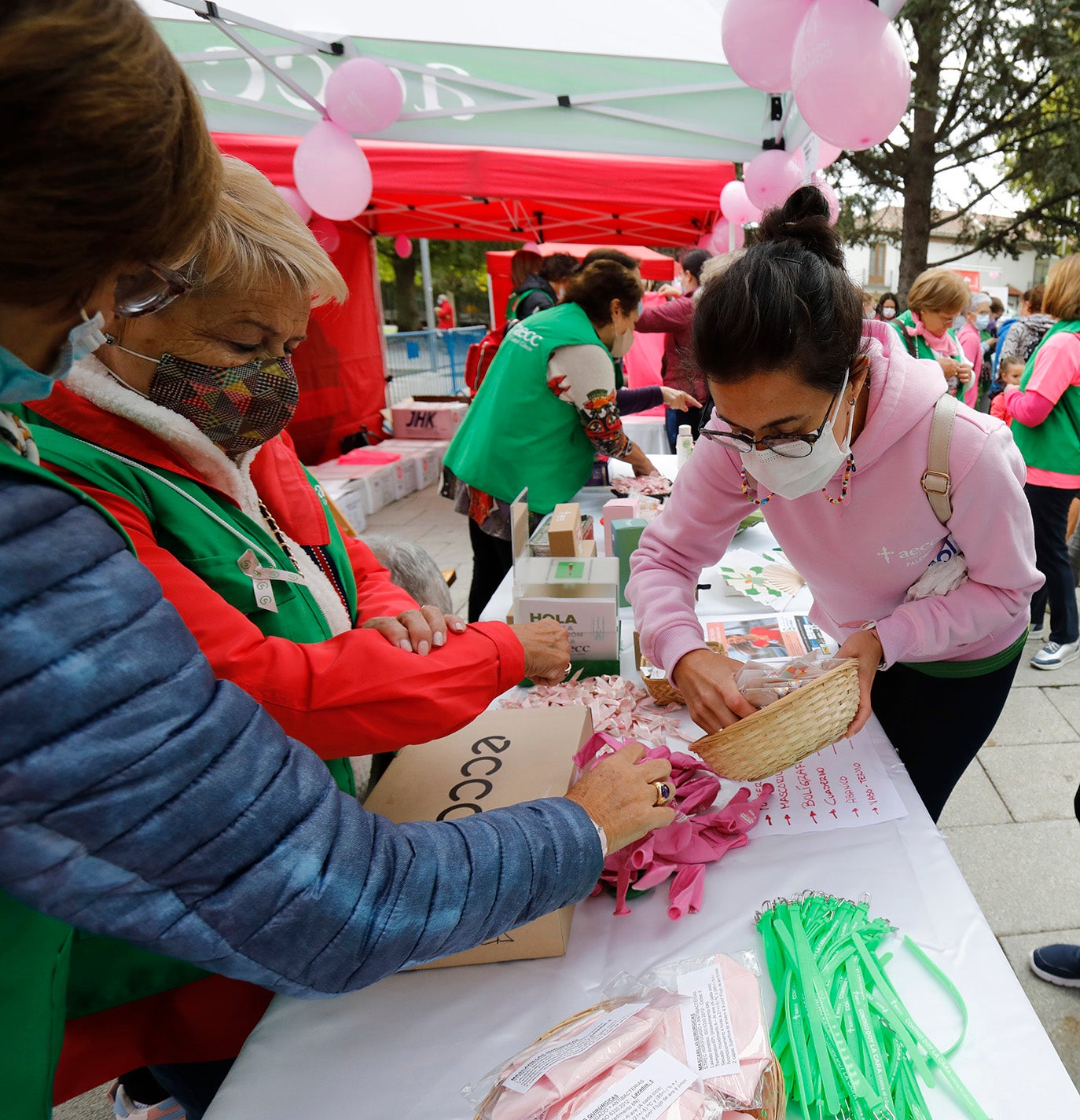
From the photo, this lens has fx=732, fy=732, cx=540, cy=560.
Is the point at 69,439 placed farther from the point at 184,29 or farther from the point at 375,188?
the point at 375,188

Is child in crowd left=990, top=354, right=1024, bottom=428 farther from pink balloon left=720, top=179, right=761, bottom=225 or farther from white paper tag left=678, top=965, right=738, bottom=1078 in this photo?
white paper tag left=678, top=965, right=738, bottom=1078

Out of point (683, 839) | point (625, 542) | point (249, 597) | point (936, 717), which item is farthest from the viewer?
point (625, 542)

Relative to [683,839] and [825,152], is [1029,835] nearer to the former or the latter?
[683,839]

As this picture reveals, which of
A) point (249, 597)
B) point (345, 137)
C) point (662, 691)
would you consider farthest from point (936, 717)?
point (345, 137)

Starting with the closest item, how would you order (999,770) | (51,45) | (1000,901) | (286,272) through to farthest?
(51,45) < (286,272) < (1000,901) < (999,770)

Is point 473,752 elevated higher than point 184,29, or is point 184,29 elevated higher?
point 184,29

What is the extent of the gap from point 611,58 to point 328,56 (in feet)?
5.78

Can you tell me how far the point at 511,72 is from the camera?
4836 mm

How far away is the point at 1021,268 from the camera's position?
35.8 meters

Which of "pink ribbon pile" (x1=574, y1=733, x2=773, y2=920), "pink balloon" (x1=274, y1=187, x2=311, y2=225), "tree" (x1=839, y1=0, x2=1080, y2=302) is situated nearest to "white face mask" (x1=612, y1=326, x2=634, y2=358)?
"pink ribbon pile" (x1=574, y1=733, x2=773, y2=920)

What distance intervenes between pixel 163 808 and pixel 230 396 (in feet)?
2.31

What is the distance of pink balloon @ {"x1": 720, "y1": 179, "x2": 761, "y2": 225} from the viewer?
17.1 ft

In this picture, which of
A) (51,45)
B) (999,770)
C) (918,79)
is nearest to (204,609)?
(51,45)

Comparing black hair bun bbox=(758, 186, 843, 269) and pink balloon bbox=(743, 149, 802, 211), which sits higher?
pink balloon bbox=(743, 149, 802, 211)
